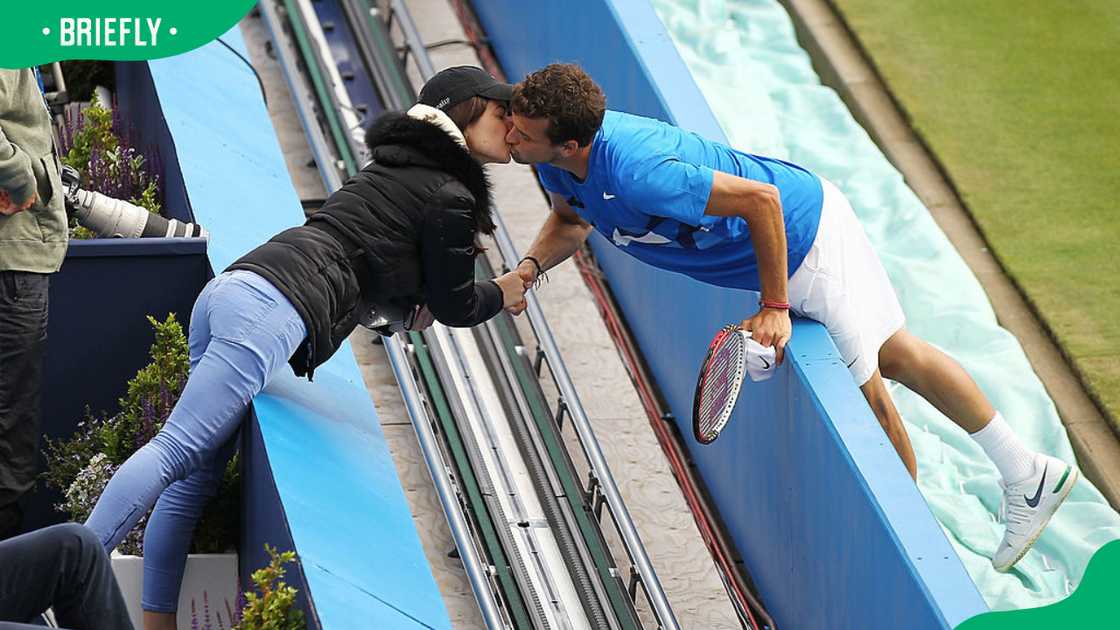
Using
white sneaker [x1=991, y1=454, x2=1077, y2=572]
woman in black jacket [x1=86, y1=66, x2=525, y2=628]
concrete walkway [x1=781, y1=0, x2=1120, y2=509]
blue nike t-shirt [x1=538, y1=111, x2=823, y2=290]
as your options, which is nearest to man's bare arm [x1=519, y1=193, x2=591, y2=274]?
blue nike t-shirt [x1=538, y1=111, x2=823, y2=290]

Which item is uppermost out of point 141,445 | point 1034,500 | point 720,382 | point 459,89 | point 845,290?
point 459,89

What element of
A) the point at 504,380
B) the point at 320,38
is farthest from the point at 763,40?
the point at 504,380

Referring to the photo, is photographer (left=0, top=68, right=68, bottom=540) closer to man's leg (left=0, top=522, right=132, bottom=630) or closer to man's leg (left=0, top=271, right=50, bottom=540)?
man's leg (left=0, top=271, right=50, bottom=540)

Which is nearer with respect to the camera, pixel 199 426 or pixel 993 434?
pixel 199 426

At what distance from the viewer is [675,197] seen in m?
4.25

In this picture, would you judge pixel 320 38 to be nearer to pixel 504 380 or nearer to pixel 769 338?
pixel 504 380

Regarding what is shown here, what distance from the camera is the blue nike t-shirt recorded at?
4.26m

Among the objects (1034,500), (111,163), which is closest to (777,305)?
(1034,500)

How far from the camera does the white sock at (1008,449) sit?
191 inches

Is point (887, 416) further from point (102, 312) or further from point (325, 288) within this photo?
point (102, 312)

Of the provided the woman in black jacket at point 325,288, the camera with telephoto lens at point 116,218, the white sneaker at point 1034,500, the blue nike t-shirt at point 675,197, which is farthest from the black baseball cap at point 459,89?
the white sneaker at point 1034,500

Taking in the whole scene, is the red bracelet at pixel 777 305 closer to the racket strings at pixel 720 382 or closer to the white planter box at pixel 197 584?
the racket strings at pixel 720 382

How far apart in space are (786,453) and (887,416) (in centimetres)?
32

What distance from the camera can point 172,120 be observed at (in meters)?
5.31
